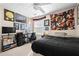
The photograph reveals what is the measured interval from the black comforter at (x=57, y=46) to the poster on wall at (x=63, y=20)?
0.65 ft

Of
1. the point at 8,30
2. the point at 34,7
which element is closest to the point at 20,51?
the point at 8,30

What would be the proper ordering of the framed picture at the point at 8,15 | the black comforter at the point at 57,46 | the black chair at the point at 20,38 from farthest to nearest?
the black chair at the point at 20,38 < the framed picture at the point at 8,15 < the black comforter at the point at 57,46

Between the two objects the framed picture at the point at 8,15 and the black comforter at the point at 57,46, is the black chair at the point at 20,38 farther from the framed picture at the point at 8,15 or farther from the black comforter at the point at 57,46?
the framed picture at the point at 8,15

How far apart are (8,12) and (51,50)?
3.17ft

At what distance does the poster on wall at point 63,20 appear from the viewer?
2084mm

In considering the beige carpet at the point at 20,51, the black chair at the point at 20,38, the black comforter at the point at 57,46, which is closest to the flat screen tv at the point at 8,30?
the black chair at the point at 20,38

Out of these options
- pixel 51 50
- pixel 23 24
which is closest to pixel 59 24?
pixel 51 50

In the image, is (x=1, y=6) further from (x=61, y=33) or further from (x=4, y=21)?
(x=61, y=33)

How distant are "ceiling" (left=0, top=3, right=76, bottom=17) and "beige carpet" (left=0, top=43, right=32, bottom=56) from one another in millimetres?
578

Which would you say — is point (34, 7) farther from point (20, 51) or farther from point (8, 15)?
point (20, 51)

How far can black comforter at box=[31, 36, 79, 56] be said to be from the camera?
178 centimetres

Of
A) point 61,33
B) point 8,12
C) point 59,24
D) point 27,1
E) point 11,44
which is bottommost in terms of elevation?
point 11,44

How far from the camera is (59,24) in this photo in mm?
2164

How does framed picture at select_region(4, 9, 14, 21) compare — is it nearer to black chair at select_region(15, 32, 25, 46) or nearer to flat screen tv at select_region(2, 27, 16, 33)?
flat screen tv at select_region(2, 27, 16, 33)
